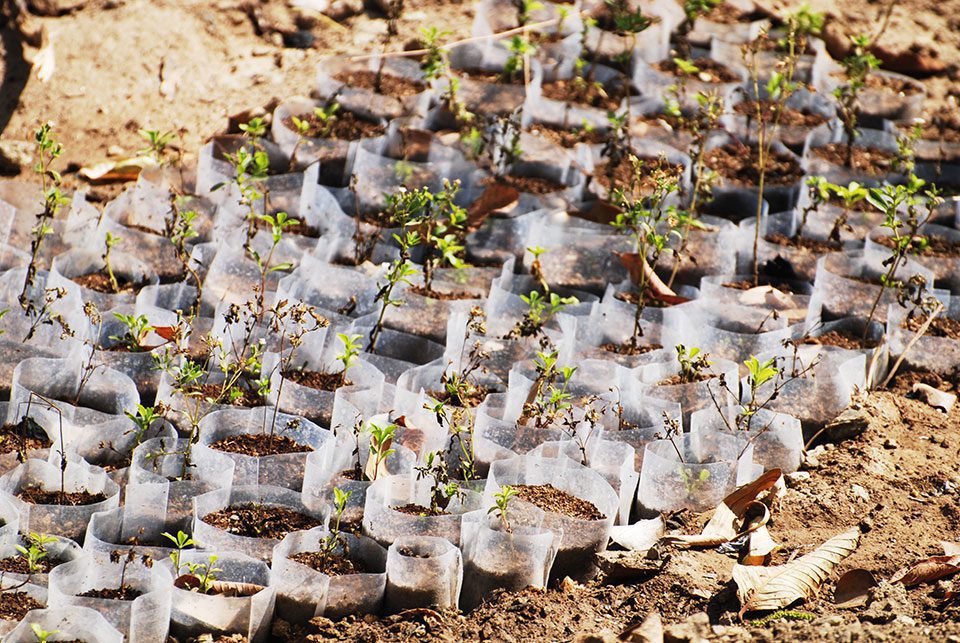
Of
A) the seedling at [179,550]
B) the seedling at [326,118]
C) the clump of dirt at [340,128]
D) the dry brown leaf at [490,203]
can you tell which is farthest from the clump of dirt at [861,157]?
the seedling at [179,550]

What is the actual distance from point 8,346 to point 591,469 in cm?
171

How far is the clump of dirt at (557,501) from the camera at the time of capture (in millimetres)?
2877

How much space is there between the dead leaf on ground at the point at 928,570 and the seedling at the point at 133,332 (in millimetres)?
2098

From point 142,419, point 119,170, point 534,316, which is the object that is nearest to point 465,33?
point 119,170

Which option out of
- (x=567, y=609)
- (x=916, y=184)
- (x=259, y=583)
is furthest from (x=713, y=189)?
(x=259, y=583)

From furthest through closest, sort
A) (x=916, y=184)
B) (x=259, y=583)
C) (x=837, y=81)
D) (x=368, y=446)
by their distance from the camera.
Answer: (x=837, y=81), (x=916, y=184), (x=368, y=446), (x=259, y=583)

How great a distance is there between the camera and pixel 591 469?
2.95 meters

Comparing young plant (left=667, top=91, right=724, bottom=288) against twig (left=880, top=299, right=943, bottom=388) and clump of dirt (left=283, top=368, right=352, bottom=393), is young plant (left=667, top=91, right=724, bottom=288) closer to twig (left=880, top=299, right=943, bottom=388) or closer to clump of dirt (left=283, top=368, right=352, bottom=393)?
twig (left=880, top=299, right=943, bottom=388)

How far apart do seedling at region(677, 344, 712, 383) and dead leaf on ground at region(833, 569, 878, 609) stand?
81 centimetres

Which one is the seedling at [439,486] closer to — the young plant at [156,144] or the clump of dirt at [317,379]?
the clump of dirt at [317,379]

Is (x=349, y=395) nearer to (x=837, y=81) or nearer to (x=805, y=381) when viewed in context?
(x=805, y=381)

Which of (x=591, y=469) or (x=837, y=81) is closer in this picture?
(x=591, y=469)

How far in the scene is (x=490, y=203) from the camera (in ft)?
13.4

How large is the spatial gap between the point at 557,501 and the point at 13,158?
267 cm
